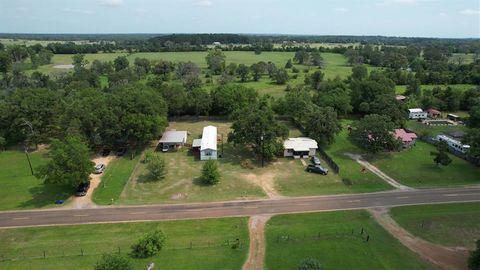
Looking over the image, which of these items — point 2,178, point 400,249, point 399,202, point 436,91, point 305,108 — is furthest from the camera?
point 436,91

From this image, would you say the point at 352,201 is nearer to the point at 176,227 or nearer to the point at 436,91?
the point at 176,227

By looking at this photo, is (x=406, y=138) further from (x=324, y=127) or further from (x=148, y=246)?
(x=148, y=246)

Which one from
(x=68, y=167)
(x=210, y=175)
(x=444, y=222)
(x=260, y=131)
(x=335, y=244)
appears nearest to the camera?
(x=335, y=244)

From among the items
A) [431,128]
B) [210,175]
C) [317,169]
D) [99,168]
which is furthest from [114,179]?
[431,128]

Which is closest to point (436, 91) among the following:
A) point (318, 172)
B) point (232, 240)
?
point (318, 172)

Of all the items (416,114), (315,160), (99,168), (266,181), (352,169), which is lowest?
(266,181)

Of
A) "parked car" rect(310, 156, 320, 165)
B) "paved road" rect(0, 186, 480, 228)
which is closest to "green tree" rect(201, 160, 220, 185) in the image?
"paved road" rect(0, 186, 480, 228)
